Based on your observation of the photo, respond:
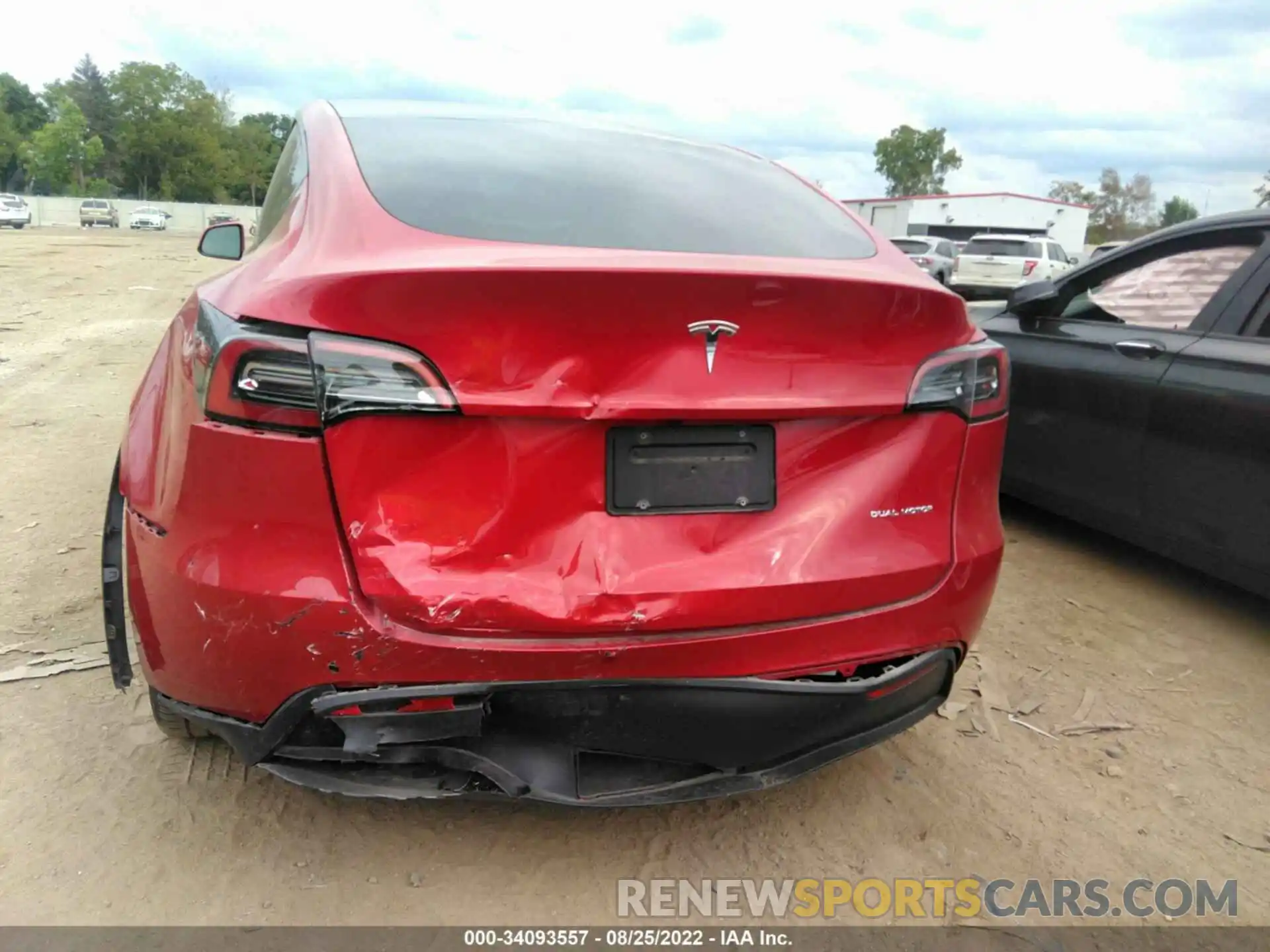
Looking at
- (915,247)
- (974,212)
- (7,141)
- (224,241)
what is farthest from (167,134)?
(224,241)

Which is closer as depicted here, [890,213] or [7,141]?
[890,213]

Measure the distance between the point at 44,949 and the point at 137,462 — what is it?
989mm

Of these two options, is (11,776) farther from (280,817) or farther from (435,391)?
(435,391)

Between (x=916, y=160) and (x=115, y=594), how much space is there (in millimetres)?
97155

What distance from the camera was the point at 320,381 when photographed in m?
1.67

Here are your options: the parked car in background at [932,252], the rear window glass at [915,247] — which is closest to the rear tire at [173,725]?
the parked car in background at [932,252]

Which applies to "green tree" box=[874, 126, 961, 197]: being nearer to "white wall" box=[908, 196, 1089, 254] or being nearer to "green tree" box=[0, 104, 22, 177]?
"white wall" box=[908, 196, 1089, 254]

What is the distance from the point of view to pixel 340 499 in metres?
1.70

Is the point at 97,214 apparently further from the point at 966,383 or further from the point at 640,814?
the point at 966,383

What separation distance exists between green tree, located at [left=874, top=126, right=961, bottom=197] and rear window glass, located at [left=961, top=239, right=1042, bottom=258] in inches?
2868

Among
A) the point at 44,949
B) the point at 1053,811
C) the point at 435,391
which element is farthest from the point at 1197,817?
the point at 44,949

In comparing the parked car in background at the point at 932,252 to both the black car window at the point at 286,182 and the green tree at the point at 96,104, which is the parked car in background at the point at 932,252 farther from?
the green tree at the point at 96,104

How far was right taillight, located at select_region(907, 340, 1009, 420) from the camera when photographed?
2012 mm

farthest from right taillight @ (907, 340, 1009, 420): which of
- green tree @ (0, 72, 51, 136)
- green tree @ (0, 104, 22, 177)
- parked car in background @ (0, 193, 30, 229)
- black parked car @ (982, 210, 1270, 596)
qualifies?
green tree @ (0, 72, 51, 136)
